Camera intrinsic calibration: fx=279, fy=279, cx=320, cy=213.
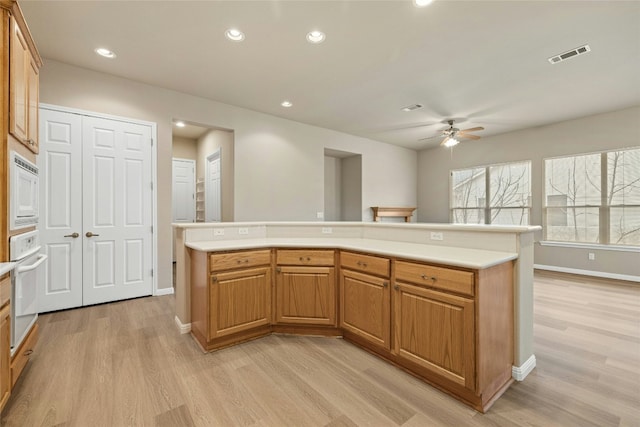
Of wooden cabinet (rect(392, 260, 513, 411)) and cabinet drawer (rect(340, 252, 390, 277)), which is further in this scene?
cabinet drawer (rect(340, 252, 390, 277))

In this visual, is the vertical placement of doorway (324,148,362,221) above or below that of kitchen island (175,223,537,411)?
above

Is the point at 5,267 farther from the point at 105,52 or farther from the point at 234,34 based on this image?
the point at 105,52

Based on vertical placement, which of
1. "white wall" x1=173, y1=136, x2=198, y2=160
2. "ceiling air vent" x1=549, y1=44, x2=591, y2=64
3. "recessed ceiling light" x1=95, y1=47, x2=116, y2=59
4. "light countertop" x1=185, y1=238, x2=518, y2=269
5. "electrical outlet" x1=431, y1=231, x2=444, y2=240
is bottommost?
"light countertop" x1=185, y1=238, x2=518, y2=269

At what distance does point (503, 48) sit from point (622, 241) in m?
4.47

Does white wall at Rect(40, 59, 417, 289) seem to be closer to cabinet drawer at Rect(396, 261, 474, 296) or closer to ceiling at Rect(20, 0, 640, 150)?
ceiling at Rect(20, 0, 640, 150)

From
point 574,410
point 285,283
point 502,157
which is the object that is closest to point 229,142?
point 285,283

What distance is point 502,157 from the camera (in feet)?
20.7

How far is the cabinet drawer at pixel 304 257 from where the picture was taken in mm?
2600

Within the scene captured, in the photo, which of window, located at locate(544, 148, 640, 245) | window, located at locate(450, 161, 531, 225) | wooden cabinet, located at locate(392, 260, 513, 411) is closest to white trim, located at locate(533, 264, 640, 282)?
window, located at locate(544, 148, 640, 245)

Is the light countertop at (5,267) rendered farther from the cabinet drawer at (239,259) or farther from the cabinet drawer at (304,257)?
Result: the cabinet drawer at (304,257)

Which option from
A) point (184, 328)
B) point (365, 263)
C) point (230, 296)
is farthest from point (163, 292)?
point (365, 263)

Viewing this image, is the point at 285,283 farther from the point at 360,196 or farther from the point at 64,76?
the point at 360,196

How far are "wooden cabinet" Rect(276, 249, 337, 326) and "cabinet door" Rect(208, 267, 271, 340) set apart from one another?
132 mm

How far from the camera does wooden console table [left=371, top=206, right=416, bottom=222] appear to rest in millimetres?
6758
